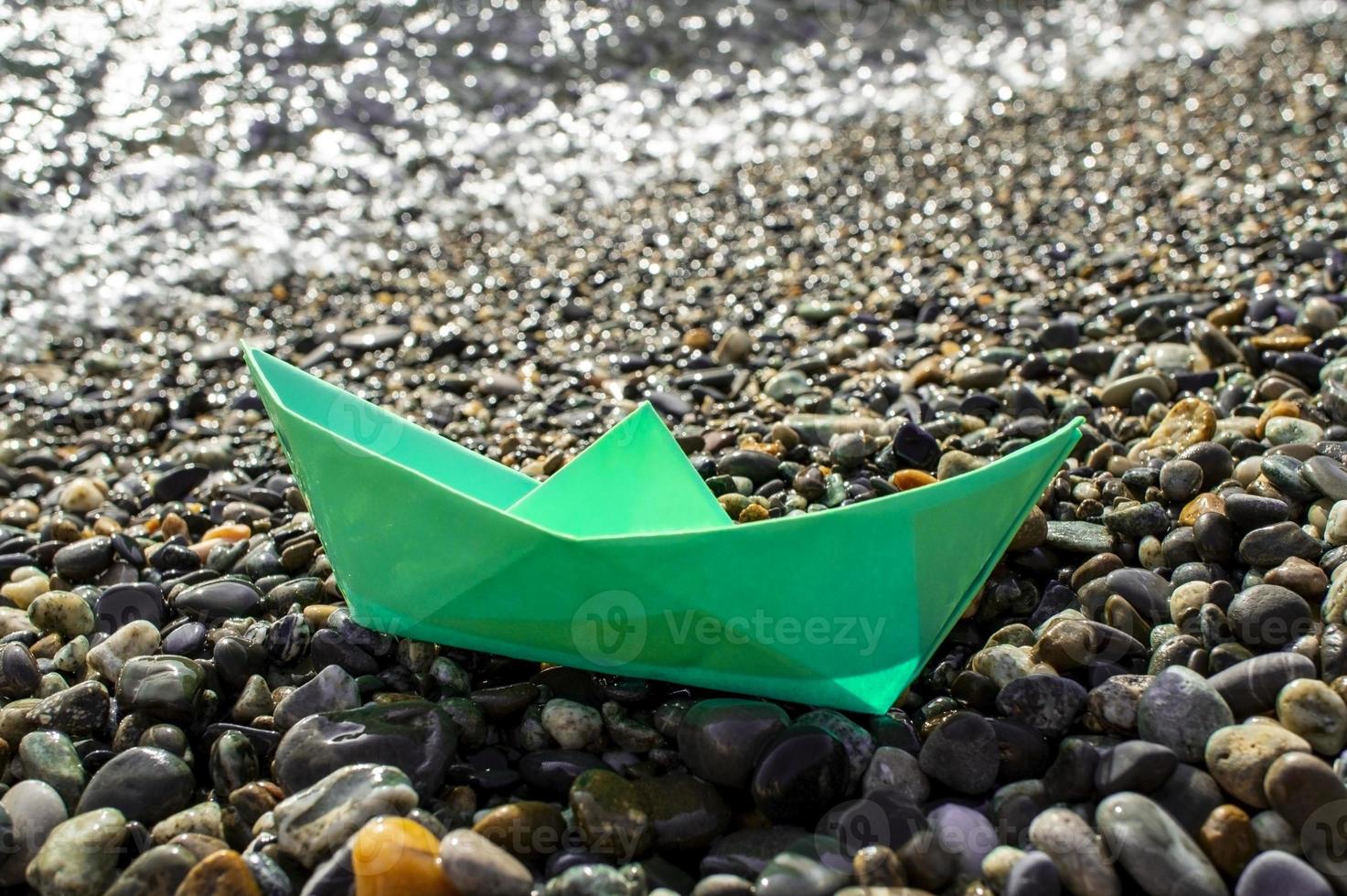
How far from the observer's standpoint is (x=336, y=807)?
1.74 metres

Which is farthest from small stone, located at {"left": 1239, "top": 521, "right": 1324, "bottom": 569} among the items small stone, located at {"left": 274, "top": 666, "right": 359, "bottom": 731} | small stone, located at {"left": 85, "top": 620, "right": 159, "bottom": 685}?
small stone, located at {"left": 85, "top": 620, "right": 159, "bottom": 685}

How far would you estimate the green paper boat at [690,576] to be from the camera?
1.83 m

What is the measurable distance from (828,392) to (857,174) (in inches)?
121

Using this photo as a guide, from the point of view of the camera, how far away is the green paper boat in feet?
5.99

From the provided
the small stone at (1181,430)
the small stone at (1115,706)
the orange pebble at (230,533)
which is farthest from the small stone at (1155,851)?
the orange pebble at (230,533)

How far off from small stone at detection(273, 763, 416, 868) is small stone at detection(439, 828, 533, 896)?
17 cm

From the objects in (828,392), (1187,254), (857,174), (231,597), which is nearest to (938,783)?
(231,597)

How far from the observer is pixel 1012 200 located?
5.45 m

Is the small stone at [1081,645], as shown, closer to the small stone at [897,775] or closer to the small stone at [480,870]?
the small stone at [897,775]

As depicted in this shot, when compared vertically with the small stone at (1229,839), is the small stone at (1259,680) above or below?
above

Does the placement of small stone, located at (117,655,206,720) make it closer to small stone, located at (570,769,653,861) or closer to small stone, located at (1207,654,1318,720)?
small stone, located at (570,769,653,861)

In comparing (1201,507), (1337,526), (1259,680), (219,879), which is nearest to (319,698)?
(219,879)

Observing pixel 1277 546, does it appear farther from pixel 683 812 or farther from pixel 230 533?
pixel 230 533

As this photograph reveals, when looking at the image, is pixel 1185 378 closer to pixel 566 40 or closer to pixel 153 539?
pixel 153 539
